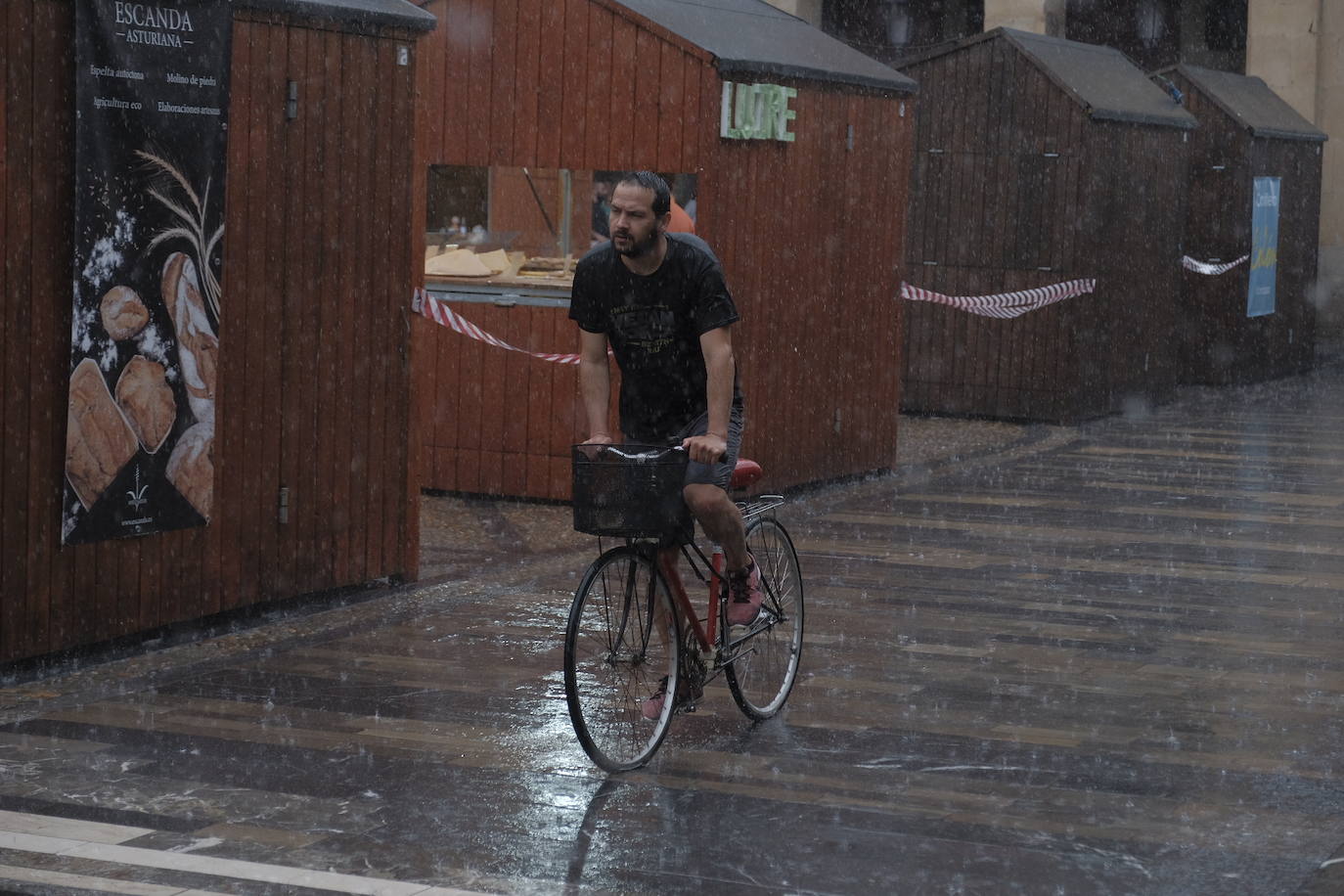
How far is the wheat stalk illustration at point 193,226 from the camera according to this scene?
26.2 ft

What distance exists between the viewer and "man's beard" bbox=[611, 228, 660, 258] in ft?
20.8

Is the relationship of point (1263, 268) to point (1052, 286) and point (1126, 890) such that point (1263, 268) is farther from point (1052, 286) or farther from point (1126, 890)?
point (1126, 890)

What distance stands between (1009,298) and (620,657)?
1214cm

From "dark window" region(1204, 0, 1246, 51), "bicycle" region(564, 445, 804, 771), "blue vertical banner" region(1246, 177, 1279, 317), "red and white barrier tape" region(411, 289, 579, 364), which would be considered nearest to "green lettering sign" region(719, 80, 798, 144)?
"red and white barrier tape" region(411, 289, 579, 364)

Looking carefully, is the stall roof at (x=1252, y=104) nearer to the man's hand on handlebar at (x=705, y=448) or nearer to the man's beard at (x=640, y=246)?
the man's beard at (x=640, y=246)

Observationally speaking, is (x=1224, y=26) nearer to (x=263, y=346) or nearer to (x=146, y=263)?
(x=263, y=346)

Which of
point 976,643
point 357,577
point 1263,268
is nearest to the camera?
point 976,643

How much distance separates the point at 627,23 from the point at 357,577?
167 inches

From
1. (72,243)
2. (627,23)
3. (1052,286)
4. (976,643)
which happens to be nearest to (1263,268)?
(1052,286)

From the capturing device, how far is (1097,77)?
731 inches

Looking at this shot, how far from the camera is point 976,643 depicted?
8.59 m

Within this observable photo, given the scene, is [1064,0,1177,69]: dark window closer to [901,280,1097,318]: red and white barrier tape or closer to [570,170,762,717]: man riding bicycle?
[901,280,1097,318]: red and white barrier tape

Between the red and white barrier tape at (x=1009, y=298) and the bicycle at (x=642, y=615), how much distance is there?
10.9 m

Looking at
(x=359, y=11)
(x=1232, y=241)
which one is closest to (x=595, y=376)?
(x=359, y=11)
